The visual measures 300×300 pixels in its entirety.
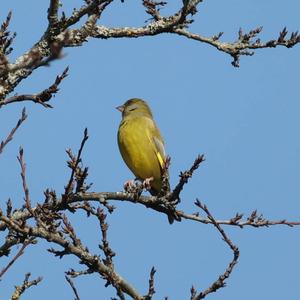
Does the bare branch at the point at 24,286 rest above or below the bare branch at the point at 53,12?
below

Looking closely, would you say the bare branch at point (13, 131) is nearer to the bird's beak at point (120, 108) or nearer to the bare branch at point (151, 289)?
the bare branch at point (151, 289)

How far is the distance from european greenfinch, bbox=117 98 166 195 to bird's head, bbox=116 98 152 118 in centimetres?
61

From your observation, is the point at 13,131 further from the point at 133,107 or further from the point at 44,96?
the point at 133,107

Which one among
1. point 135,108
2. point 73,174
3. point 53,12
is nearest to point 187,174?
point 73,174

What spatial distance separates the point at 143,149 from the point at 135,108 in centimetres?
163

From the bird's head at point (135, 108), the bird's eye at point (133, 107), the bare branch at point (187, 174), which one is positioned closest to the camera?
the bare branch at point (187, 174)

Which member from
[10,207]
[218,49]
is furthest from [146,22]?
[10,207]

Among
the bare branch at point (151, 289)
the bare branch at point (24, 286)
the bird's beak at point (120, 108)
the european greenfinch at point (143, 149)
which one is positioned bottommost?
the bare branch at point (24, 286)

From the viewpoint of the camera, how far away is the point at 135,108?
10.5 metres

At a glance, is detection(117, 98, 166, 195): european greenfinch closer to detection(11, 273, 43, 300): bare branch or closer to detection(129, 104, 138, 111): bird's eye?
detection(129, 104, 138, 111): bird's eye

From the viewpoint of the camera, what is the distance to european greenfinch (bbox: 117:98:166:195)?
8.92 m

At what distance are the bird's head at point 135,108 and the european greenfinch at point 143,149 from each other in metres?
0.61

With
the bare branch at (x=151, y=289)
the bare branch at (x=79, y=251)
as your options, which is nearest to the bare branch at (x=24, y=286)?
the bare branch at (x=79, y=251)

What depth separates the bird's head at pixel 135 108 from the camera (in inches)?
406
